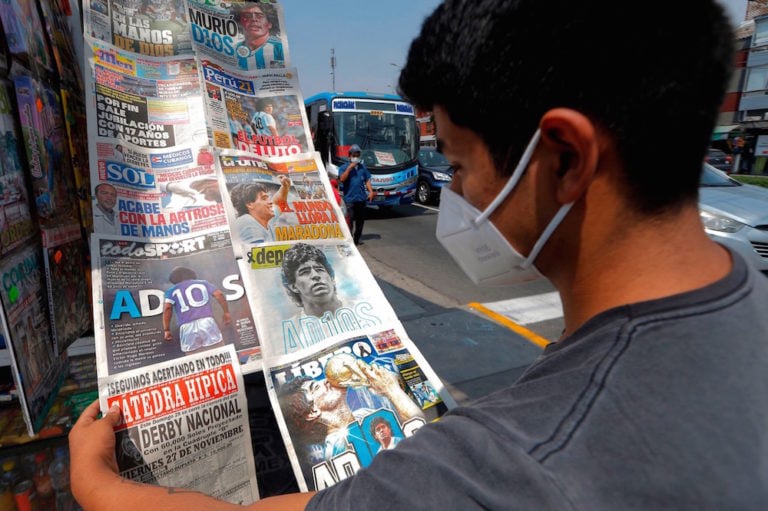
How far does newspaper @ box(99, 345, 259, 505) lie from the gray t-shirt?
2.43ft

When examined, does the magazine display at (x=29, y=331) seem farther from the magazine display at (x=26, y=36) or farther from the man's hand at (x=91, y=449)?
the magazine display at (x=26, y=36)

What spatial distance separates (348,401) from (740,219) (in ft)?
16.7

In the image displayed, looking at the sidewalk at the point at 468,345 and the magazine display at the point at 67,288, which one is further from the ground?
the magazine display at the point at 67,288

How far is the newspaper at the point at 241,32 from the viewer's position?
5.74ft

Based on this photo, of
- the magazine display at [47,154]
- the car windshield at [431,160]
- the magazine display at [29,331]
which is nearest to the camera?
the magazine display at [29,331]

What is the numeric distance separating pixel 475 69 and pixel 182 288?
1112 millimetres

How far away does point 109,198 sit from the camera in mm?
1419

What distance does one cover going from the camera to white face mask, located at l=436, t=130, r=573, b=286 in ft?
2.59

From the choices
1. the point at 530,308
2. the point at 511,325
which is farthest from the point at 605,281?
the point at 530,308

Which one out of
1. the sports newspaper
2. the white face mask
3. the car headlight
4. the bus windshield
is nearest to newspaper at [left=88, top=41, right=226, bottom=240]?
the sports newspaper

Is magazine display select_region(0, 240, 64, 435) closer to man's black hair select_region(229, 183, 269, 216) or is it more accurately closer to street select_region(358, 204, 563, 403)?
man's black hair select_region(229, 183, 269, 216)

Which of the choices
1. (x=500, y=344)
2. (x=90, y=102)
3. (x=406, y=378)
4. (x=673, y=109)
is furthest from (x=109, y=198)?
(x=500, y=344)

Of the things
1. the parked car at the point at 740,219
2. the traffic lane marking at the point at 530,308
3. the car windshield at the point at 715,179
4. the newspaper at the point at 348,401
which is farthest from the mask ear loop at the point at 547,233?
the car windshield at the point at 715,179

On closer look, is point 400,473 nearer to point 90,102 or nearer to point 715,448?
point 715,448
